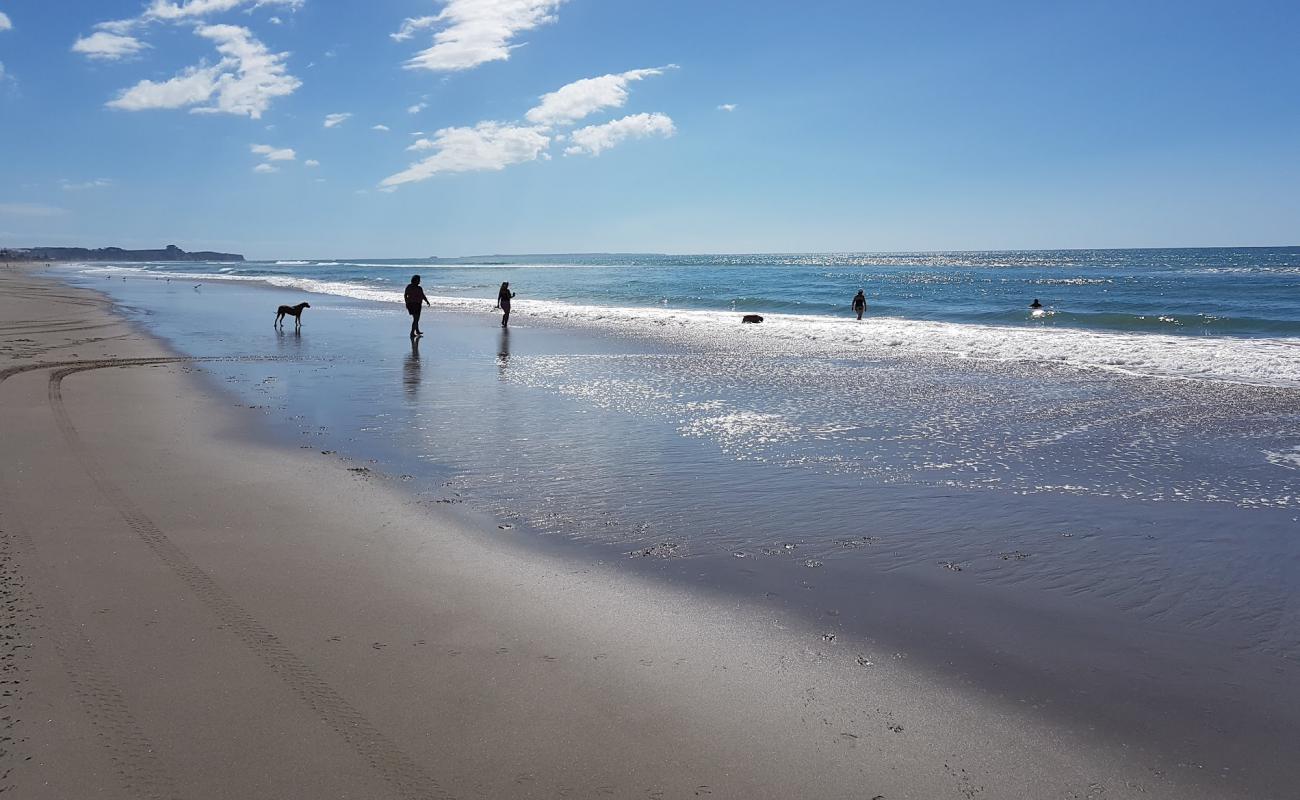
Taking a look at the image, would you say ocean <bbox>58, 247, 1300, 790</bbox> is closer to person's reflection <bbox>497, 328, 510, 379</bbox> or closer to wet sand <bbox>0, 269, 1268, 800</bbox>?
person's reflection <bbox>497, 328, 510, 379</bbox>

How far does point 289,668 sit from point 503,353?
46.9ft

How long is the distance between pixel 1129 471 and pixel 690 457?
172 inches

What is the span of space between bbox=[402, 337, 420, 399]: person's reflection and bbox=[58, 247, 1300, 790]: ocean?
0.12m

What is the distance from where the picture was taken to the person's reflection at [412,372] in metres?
12.4

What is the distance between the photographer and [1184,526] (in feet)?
20.2

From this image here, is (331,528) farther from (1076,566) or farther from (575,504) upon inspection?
(1076,566)

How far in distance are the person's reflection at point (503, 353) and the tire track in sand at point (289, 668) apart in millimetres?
8414

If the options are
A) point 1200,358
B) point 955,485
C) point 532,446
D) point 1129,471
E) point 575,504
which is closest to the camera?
point 575,504

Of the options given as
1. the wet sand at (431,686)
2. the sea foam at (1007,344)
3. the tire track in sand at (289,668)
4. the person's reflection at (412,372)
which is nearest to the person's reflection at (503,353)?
the person's reflection at (412,372)

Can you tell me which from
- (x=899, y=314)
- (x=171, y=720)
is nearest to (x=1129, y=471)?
(x=171, y=720)

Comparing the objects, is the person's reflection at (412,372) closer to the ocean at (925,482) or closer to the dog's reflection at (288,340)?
the ocean at (925,482)

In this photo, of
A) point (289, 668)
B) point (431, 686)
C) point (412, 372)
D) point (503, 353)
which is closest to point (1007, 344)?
point (503, 353)

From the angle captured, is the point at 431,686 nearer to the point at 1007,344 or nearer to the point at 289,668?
the point at 289,668

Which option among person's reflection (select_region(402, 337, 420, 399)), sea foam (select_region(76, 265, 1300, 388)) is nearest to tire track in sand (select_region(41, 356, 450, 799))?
person's reflection (select_region(402, 337, 420, 399))
